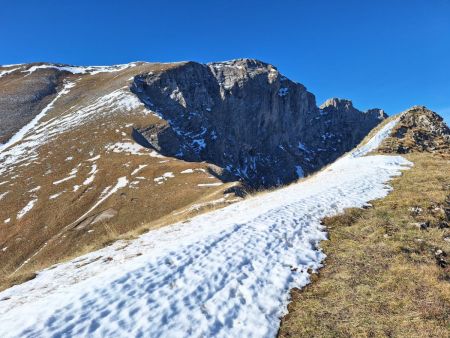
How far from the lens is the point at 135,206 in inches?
2239

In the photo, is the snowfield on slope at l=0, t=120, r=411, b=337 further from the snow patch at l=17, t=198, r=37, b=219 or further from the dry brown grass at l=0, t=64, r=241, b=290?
the snow patch at l=17, t=198, r=37, b=219

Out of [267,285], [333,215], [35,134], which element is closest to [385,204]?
[333,215]

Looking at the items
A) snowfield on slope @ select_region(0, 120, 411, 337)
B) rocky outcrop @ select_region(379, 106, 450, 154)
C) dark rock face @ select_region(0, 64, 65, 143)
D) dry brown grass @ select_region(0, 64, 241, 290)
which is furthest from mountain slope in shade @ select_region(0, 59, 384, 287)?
rocky outcrop @ select_region(379, 106, 450, 154)

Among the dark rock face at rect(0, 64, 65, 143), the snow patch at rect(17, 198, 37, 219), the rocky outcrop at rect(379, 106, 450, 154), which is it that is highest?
the dark rock face at rect(0, 64, 65, 143)

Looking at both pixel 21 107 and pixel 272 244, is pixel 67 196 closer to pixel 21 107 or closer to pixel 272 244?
pixel 272 244

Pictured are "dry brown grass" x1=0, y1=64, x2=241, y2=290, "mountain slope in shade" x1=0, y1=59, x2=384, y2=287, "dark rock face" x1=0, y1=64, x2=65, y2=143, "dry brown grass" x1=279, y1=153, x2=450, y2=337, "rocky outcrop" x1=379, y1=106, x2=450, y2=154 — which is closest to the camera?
"dry brown grass" x1=279, y1=153, x2=450, y2=337

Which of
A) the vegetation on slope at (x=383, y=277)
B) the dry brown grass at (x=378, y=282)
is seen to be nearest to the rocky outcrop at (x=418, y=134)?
the vegetation on slope at (x=383, y=277)

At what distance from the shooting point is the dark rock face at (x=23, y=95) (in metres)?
123

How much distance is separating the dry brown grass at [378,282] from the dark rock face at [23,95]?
4785 inches

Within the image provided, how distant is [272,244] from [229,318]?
507 centimetres

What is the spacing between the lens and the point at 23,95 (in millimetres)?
144000

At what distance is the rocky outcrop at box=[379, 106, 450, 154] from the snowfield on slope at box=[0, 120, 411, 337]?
24308 millimetres

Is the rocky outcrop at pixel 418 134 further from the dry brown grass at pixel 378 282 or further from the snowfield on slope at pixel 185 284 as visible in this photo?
the snowfield on slope at pixel 185 284

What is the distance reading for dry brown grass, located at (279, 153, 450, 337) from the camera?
334 inches
